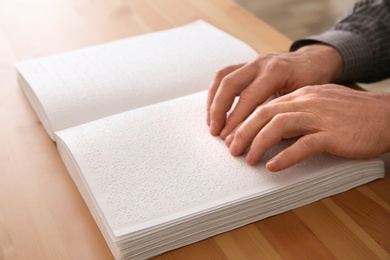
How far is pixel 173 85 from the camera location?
1141mm

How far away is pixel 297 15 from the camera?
2.06 meters

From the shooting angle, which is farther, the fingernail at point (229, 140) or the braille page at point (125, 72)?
the braille page at point (125, 72)

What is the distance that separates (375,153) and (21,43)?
34.0 inches

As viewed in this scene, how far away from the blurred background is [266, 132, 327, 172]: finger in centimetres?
114

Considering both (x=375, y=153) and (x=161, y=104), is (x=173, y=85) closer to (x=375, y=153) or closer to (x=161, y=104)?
(x=161, y=104)

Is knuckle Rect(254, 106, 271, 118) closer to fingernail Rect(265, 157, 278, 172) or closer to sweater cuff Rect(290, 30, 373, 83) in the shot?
fingernail Rect(265, 157, 278, 172)

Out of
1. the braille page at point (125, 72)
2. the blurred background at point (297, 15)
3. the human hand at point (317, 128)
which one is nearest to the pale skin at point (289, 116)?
the human hand at point (317, 128)

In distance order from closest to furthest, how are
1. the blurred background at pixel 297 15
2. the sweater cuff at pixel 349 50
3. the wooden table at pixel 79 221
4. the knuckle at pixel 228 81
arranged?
the wooden table at pixel 79 221, the knuckle at pixel 228 81, the sweater cuff at pixel 349 50, the blurred background at pixel 297 15

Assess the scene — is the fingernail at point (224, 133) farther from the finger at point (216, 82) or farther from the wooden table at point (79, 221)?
the wooden table at point (79, 221)

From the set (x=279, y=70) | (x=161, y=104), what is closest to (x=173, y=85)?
(x=161, y=104)

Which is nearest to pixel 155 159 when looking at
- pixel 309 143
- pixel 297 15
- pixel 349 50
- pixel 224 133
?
pixel 224 133

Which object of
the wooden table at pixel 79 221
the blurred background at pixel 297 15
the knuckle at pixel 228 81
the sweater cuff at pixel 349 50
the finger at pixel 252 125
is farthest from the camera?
the blurred background at pixel 297 15

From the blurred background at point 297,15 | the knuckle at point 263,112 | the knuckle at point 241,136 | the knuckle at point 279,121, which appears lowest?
the blurred background at point 297,15

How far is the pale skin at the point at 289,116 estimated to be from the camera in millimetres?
892
